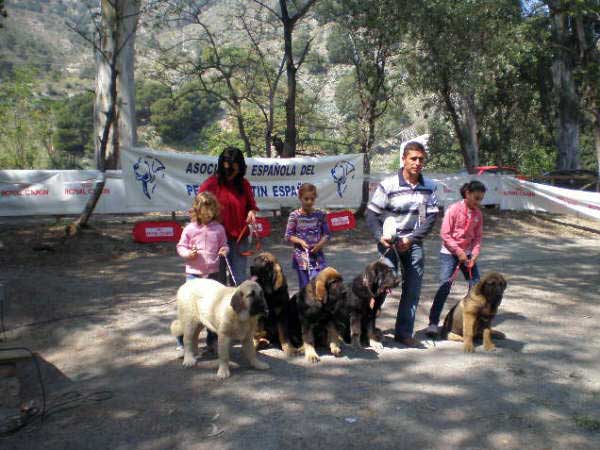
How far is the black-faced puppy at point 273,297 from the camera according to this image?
219 inches

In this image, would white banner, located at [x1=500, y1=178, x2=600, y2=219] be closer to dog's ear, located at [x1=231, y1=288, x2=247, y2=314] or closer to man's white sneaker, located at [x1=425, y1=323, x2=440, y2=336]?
man's white sneaker, located at [x1=425, y1=323, x2=440, y2=336]

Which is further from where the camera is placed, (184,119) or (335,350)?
(184,119)

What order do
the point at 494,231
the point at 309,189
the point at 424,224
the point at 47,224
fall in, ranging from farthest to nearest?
the point at 494,231 → the point at 47,224 → the point at 309,189 → the point at 424,224

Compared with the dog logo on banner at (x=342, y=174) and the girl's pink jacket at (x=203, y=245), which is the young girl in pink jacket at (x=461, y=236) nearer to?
the girl's pink jacket at (x=203, y=245)

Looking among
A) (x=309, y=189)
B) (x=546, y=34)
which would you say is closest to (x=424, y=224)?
(x=309, y=189)

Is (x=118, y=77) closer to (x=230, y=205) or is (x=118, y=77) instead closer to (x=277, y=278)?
(x=230, y=205)

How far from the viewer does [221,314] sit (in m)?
5.09

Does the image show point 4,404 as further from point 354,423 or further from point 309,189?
point 309,189

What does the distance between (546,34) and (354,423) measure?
2207 cm

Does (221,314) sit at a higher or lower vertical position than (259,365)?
higher

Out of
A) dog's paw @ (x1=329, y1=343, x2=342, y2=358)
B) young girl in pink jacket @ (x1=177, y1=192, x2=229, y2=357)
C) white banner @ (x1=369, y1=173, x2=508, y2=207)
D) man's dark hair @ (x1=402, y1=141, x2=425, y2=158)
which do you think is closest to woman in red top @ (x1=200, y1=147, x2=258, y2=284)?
young girl in pink jacket @ (x1=177, y1=192, x2=229, y2=357)

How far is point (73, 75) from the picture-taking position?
109 m

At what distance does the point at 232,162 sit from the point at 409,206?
1.93 metres

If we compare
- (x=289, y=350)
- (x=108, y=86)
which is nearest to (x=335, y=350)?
(x=289, y=350)
